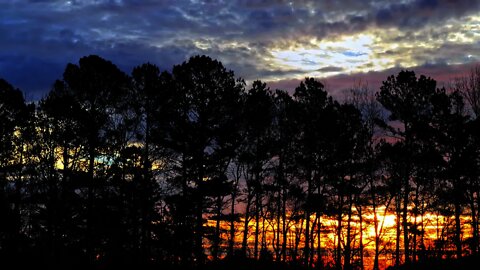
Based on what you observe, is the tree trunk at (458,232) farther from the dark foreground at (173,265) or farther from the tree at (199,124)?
the tree at (199,124)

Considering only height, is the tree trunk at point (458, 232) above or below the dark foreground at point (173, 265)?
above

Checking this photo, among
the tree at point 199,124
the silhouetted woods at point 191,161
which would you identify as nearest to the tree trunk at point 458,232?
the silhouetted woods at point 191,161

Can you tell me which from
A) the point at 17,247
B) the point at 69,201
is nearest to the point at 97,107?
the point at 69,201

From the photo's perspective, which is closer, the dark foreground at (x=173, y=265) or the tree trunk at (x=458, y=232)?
the dark foreground at (x=173, y=265)

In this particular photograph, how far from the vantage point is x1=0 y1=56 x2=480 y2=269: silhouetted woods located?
26.8 m

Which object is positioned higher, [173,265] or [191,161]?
[191,161]

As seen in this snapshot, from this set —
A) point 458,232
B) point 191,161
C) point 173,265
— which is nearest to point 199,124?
point 191,161

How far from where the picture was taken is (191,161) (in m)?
26.4

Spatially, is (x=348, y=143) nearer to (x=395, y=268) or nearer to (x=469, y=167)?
(x=469, y=167)

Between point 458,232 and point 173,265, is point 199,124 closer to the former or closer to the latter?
point 173,265

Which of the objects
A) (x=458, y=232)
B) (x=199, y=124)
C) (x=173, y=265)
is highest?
(x=199, y=124)

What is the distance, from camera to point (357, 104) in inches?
1507

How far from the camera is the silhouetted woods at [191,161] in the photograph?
87.8ft

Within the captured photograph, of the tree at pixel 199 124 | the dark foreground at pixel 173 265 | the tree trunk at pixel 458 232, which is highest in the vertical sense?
the tree at pixel 199 124
